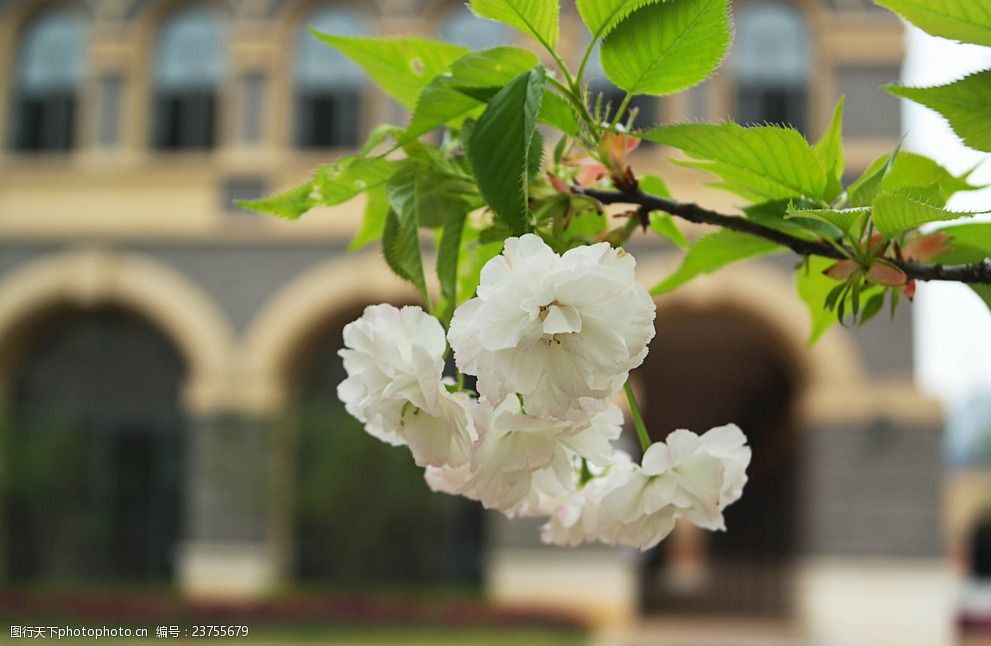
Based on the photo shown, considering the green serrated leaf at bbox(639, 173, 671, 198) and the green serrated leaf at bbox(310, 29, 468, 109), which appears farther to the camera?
the green serrated leaf at bbox(639, 173, 671, 198)

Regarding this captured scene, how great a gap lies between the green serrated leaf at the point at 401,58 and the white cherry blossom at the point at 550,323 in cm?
41

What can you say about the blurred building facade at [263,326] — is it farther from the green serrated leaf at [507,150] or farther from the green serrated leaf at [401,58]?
the green serrated leaf at [507,150]

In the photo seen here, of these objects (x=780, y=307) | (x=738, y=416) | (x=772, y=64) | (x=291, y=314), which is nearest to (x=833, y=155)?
(x=780, y=307)

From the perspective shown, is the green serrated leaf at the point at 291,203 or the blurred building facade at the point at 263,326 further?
the blurred building facade at the point at 263,326

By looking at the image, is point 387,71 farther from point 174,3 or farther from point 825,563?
point 174,3

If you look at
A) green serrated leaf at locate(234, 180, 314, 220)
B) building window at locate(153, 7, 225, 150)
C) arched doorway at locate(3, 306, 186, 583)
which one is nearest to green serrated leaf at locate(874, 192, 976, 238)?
green serrated leaf at locate(234, 180, 314, 220)

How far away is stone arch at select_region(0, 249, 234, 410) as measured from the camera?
1552 cm

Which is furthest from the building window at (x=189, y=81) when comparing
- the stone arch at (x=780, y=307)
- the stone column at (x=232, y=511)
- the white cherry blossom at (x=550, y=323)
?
the white cherry blossom at (x=550, y=323)

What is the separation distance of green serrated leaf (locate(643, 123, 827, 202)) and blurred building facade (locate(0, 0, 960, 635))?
13346mm

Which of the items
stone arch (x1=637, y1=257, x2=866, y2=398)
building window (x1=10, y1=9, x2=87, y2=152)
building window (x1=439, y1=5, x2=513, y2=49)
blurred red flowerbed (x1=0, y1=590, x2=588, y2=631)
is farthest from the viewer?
building window (x1=10, y1=9, x2=87, y2=152)

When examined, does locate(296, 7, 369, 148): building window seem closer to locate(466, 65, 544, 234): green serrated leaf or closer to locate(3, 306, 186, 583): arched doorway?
locate(3, 306, 186, 583): arched doorway

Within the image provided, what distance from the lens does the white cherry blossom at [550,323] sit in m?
0.90

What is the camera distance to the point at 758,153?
113 cm

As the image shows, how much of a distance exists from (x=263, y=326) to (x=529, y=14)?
48.2ft
